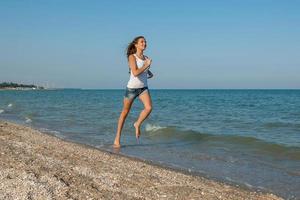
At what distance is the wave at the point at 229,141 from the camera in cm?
1051

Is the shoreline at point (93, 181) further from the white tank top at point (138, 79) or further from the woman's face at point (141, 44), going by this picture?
the woman's face at point (141, 44)

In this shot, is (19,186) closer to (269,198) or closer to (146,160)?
(269,198)

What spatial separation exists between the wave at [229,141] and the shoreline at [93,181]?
3735mm

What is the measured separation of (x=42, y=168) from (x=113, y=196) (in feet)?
4.93

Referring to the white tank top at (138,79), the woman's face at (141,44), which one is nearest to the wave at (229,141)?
the white tank top at (138,79)

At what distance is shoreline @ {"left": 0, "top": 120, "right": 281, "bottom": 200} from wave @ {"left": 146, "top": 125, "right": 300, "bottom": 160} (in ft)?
12.3

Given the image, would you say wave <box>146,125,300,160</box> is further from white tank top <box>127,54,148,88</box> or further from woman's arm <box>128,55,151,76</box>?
woman's arm <box>128,55,151,76</box>

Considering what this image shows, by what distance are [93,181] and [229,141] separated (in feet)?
23.4

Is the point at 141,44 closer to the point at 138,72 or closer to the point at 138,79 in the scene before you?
the point at 138,72

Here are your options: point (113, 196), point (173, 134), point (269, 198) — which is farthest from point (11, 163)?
point (173, 134)

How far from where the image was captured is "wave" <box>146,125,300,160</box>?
1051cm

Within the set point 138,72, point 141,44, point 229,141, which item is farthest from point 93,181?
point 229,141

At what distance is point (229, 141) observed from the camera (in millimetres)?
12156

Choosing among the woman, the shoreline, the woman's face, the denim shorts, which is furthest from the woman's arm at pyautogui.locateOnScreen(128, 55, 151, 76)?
the shoreline
